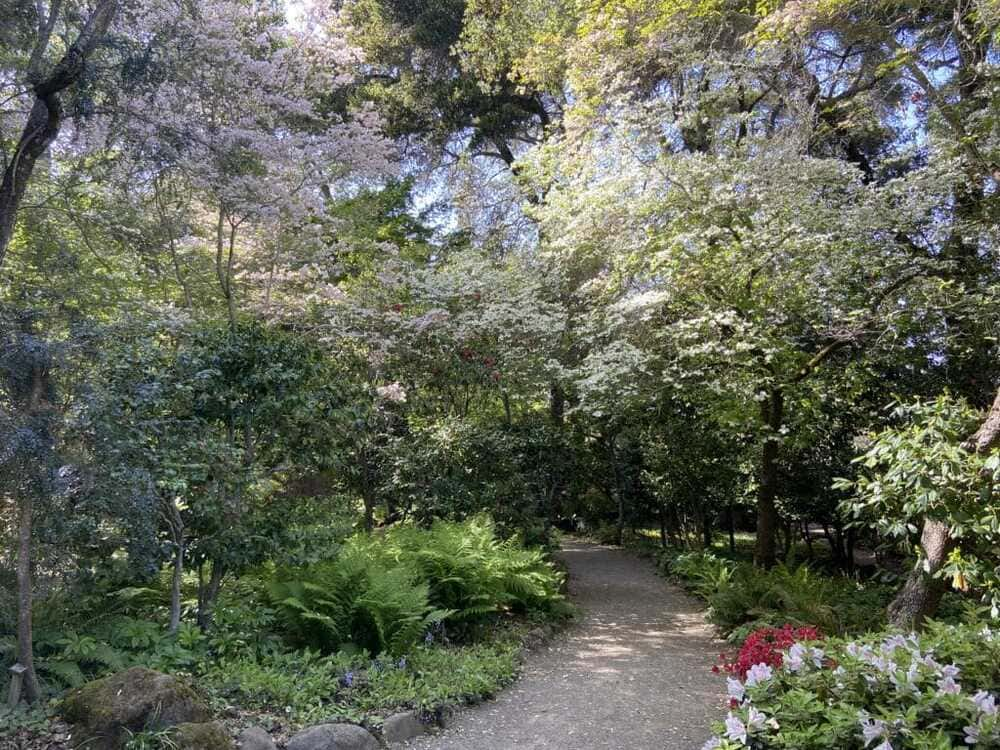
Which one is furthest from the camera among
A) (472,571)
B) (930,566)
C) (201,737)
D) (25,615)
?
(472,571)

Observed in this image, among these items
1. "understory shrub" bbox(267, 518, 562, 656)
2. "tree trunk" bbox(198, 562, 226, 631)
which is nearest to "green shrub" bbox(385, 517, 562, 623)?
"understory shrub" bbox(267, 518, 562, 656)

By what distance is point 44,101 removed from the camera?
4.58 metres

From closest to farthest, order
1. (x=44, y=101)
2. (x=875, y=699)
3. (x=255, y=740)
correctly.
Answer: (x=875, y=699), (x=255, y=740), (x=44, y=101)

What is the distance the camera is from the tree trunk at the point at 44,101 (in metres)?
4.43

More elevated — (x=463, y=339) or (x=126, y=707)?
(x=463, y=339)

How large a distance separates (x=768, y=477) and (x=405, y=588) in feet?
16.5

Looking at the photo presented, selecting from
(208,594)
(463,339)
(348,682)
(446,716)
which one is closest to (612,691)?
(446,716)

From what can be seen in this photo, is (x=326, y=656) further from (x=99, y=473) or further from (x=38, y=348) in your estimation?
(x=38, y=348)

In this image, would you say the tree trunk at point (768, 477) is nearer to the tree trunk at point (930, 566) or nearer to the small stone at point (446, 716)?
the tree trunk at point (930, 566)

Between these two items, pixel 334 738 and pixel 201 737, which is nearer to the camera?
pixel 201 737

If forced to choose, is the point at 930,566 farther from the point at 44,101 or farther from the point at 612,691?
the point at 44,101

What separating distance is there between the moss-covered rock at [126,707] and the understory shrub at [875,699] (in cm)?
273

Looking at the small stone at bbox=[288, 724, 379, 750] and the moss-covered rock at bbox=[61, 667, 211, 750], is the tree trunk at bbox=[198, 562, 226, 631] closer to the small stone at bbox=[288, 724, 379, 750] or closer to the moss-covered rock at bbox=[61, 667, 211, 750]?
the moss-covered rock at bbox=[61, 667, 211, 750]

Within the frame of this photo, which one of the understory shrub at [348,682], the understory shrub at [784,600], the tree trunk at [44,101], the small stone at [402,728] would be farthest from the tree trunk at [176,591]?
the understory shrub at [784,600]
